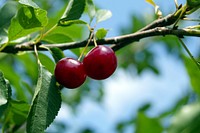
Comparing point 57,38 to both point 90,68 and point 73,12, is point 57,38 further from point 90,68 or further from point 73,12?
point 90,68

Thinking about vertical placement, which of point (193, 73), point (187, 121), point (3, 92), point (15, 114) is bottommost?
point (187, 121)

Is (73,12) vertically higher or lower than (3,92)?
higher

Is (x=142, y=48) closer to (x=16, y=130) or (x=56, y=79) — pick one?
(x=16, y=130)

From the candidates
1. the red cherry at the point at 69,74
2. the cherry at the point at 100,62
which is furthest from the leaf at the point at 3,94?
the cherry at the point at 100,62

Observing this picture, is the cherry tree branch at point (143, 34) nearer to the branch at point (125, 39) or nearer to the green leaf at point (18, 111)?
the branch at point (125, 39)

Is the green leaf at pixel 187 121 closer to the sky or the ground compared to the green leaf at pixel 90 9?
closer to the ground

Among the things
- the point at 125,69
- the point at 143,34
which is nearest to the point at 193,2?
the point at 143,34
